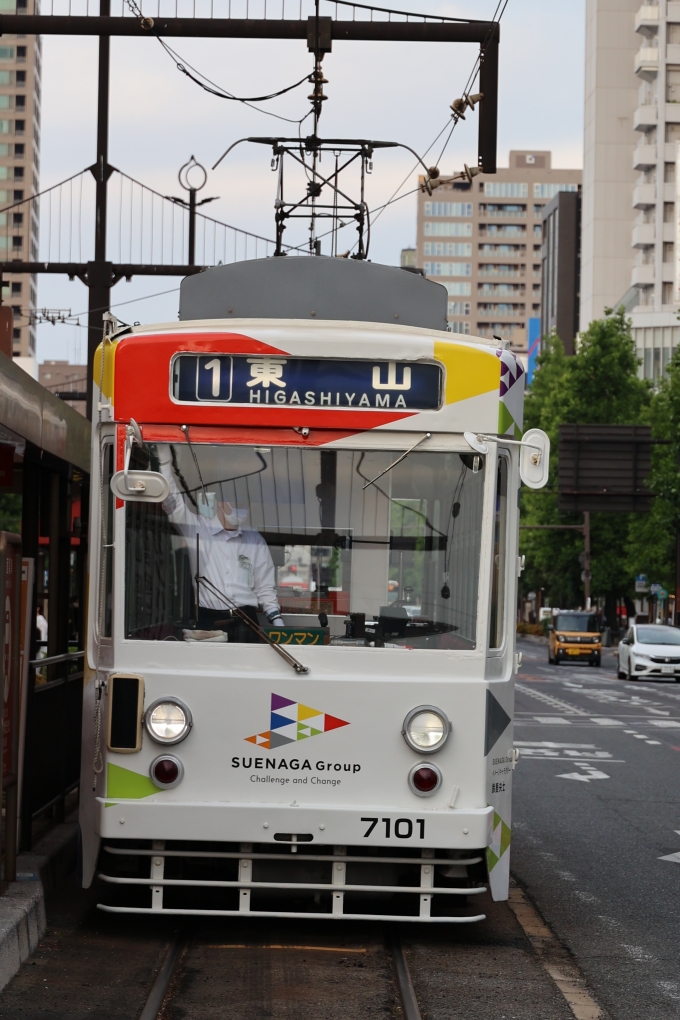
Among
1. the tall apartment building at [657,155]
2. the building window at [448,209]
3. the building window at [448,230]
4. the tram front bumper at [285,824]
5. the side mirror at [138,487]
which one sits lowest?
the tram front bumper at [285,824]

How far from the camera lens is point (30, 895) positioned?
25.6 feet

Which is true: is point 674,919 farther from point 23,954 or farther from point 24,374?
point 24,374

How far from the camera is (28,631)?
29.1 ft

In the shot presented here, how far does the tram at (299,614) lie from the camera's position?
7.35 meters

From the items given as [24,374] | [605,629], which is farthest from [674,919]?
[605,629]

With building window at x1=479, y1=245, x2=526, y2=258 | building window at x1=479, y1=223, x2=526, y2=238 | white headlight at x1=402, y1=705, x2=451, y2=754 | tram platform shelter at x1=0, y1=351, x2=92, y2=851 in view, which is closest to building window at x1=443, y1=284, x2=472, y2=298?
building window at x1=479, y1=245, x2=526, y2=258

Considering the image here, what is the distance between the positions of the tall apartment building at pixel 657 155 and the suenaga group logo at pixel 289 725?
10119cm

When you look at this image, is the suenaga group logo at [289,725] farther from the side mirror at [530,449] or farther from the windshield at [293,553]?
the side mirror at [530,449]

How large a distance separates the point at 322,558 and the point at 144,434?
3.34ft

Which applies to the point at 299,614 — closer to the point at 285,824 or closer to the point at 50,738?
the point at 285,824

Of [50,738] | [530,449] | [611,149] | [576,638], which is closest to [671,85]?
[611,149]

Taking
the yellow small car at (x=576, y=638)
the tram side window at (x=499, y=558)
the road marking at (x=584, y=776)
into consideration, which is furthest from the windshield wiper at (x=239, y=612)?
the yellow small car at (x=576, y=638)

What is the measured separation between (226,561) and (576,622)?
4861cm

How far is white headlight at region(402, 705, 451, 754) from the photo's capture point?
7398 millimetres
